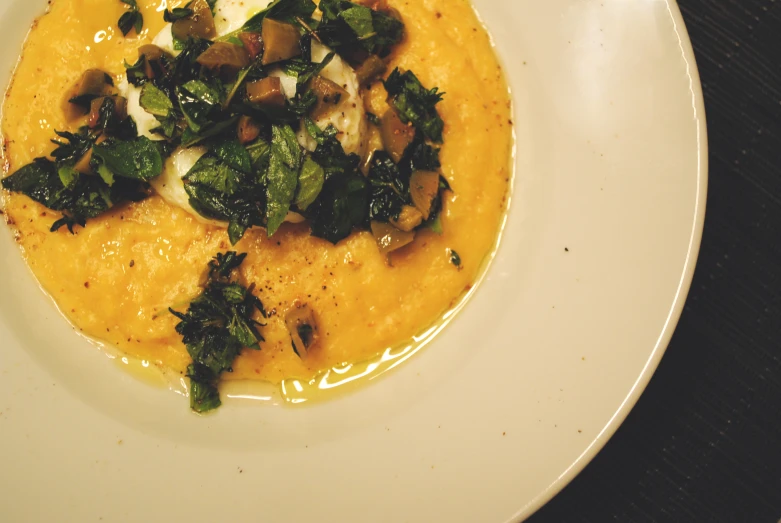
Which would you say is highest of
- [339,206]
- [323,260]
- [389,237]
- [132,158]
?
[132,158]

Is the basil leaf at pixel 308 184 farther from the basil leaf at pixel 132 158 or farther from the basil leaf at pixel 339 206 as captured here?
the basil leaf at pixel 132 158

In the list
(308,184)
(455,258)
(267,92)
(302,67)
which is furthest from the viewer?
(455,258)

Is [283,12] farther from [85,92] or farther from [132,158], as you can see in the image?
[85,92]

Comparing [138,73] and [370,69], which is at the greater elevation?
[138,73]

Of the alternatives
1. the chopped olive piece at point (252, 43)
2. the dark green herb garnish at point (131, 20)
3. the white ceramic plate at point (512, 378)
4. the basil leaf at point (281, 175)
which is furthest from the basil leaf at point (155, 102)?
the white ceramic plate at point (512, 378)

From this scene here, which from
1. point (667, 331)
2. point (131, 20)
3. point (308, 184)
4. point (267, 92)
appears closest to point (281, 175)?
point (308, 184)

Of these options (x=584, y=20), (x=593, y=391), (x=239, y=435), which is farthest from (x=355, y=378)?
(x=584, y=20)

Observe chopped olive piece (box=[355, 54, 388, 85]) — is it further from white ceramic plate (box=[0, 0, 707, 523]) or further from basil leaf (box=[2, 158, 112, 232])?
basil leaf (box=[2, 158, 112, 232])
